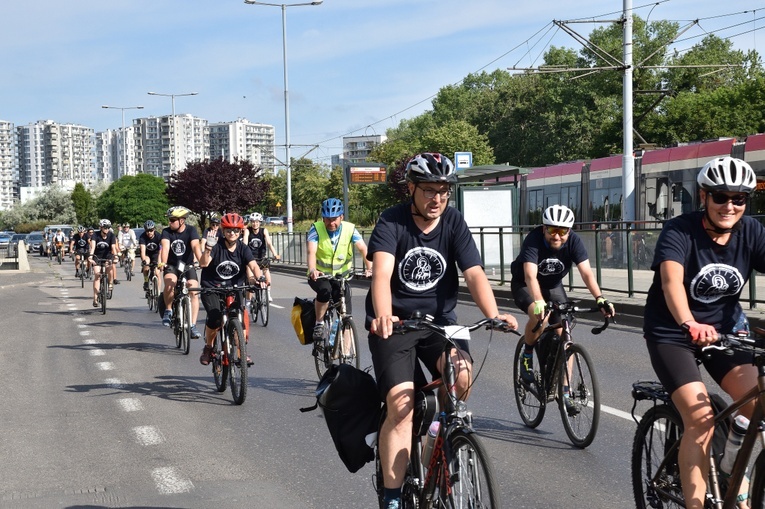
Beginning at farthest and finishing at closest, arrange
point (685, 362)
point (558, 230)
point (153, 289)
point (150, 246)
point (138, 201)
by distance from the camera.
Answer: point (138, 201) < point (153, 289) < point (150, 246) < point (558, 230) < point (685, 362)

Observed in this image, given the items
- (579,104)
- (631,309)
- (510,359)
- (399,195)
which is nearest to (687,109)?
(579,104)

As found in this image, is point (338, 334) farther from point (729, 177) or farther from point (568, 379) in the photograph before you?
point (729, 177)

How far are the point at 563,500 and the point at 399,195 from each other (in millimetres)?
82771

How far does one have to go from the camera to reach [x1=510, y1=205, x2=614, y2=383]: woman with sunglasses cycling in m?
7.12

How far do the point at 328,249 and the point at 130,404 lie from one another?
92.9 inches

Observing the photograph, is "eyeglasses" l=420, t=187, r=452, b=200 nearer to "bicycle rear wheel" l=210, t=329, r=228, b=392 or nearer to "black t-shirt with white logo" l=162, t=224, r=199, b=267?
"bicycle rear wheel" l=210, t=329, r=228, b=392

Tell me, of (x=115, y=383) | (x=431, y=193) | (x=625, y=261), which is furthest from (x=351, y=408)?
(x=625, y=261)

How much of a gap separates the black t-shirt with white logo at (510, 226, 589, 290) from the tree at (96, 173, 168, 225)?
3996 inches

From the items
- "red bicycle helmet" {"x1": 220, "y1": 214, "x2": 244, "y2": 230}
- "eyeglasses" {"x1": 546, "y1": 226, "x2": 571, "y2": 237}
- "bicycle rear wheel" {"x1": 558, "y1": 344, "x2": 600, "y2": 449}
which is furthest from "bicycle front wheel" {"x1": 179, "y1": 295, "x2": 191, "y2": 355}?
"bicycle rear wheel" {"x1": 558, "y1": 344, "x2": 600, "y2": 449}

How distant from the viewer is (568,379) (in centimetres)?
684

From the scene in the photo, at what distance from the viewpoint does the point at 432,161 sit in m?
4.45

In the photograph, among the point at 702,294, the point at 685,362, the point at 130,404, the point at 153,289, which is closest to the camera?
the point at 685,362

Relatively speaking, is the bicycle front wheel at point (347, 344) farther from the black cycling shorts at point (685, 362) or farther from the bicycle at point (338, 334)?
the black cycling shorts at point (685, 362)

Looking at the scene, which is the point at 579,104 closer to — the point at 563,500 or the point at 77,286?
the point at 77,286
